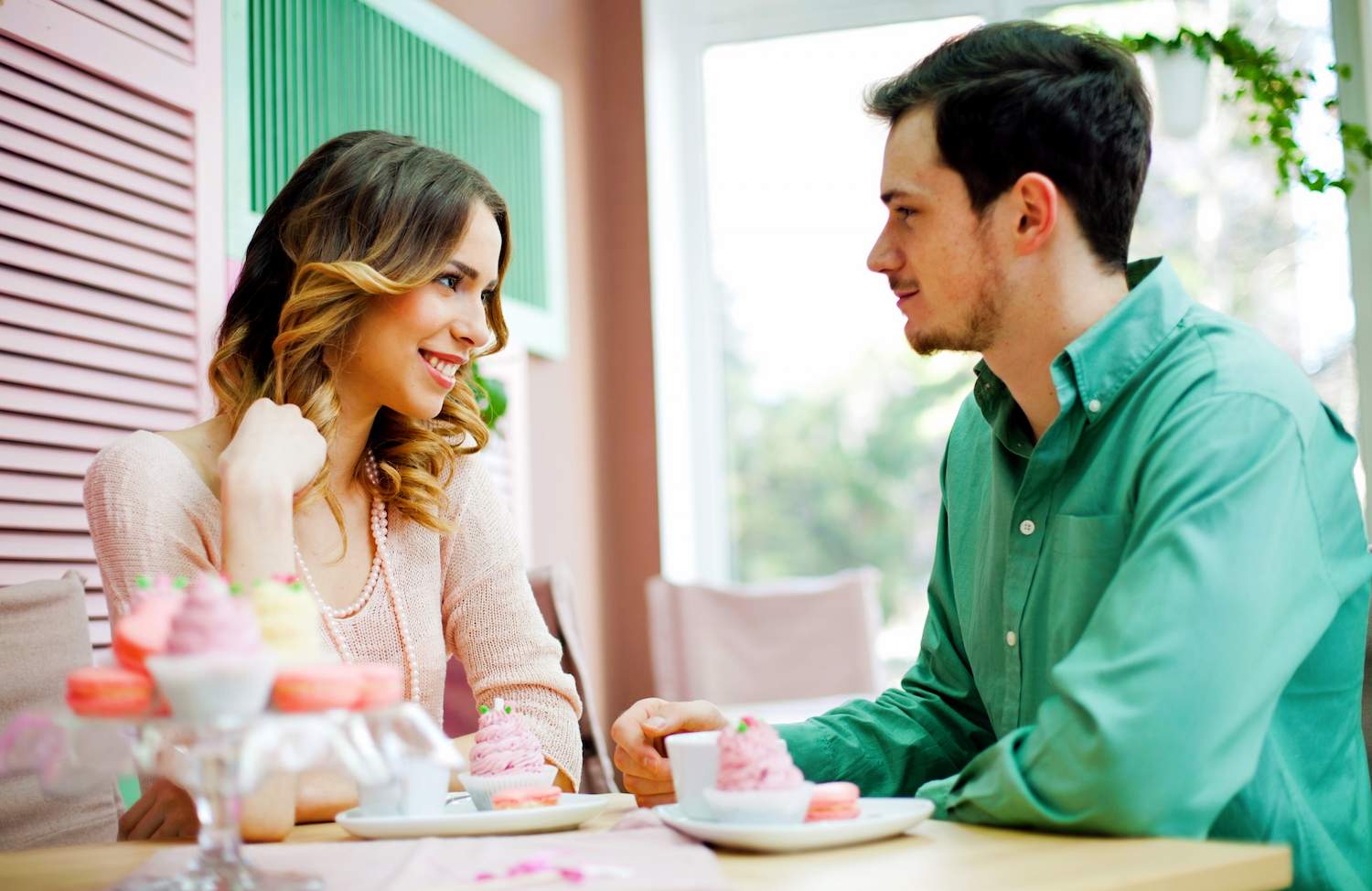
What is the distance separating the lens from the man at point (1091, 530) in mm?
1057

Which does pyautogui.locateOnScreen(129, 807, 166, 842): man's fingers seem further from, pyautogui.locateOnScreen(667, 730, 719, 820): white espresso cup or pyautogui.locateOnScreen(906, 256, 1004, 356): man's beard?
pyautogui.locateOnScreen(906, 256, 1004, 356): man's beard

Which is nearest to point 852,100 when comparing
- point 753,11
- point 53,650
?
point 753,11

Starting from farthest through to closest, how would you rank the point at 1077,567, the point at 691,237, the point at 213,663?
the point at 691,237, the point at 1077,567, the point at 213,663

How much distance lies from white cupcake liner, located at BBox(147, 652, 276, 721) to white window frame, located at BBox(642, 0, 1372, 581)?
3575 mm

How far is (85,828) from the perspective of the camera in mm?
1666

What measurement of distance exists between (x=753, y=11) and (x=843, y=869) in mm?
4191

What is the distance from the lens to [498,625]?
1905 millimetres

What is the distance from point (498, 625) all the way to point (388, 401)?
1.14ft

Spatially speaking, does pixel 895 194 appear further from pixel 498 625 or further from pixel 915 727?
pixel 498 625

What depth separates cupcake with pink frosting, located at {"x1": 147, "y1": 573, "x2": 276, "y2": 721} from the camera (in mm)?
787

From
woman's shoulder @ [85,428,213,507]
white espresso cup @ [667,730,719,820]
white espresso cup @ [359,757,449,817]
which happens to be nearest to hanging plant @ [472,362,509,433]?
woman's shoulder @ [85,428,213,507]

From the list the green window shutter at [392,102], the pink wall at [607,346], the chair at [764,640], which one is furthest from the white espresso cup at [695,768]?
the pink wall at [607,346]

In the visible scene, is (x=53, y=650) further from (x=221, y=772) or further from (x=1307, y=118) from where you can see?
(x=1307, y=118)

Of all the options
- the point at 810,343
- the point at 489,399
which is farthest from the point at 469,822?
the point at 810,343
